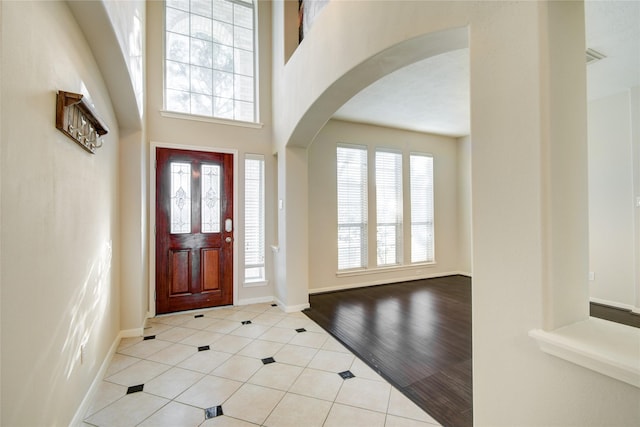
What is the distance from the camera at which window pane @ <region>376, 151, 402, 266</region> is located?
5.45 m

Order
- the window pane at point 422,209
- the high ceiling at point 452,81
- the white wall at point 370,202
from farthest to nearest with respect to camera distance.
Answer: the window pane at point 422,209, the white wall at point 370,202, the high ceiling at point 452,81

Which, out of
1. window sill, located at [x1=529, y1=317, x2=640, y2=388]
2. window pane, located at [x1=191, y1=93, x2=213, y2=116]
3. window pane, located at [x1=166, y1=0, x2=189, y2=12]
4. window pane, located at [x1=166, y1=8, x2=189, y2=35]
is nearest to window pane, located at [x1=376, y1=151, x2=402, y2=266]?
window pane, located at [x1=191, y1=93, x2=213, y2=116]

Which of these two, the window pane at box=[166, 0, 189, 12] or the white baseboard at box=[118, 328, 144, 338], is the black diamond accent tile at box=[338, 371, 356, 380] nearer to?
the white baseboard at box=[118, 328, 144, 338]

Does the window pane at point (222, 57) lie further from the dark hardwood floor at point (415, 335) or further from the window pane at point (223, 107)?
the dark hardwood floor at point (415, 335)

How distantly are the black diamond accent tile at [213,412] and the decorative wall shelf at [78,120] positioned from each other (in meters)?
1.87

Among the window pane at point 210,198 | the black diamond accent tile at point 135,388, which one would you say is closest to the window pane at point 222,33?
the window pane at point 210,198

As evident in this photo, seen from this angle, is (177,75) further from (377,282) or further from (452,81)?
(377,282)

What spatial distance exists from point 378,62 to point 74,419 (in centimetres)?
307

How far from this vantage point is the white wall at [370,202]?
4879 millimetres

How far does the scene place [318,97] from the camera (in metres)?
2.96

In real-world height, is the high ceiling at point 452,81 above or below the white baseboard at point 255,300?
above

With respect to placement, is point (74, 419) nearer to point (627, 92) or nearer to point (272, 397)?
point (272, 397)

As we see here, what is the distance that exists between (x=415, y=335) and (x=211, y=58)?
4.59 metres

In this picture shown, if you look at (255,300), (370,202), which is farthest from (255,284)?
(370,202)
